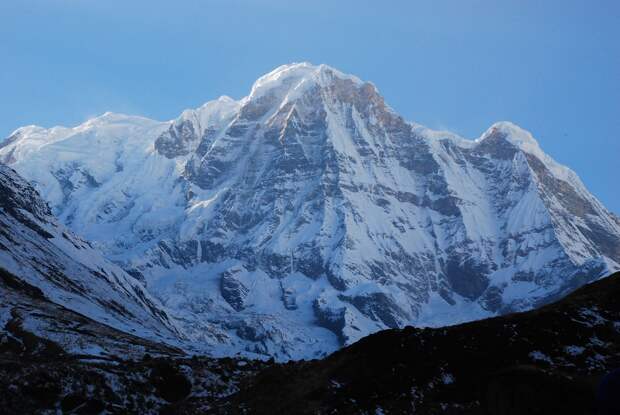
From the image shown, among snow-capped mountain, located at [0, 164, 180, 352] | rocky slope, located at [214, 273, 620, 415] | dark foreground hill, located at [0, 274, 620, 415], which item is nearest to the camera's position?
rocky slope, located at [214, 273, 620, 415]

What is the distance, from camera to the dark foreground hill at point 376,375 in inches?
1601

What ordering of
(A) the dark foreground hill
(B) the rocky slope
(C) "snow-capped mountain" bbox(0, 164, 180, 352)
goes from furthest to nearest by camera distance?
1. (C) "snow-capped mountain" bbox(0, 164, 180, 352)
2. (A) the dark foreground hill
3. (B) the rocky slope

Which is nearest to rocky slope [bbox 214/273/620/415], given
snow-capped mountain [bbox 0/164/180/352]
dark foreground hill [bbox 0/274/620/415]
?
dark foreground hill [bbox 0/274/620/415]

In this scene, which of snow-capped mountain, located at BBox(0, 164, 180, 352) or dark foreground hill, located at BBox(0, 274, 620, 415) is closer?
dark foreground hill, located at BBox(0, 274, 620, 415)

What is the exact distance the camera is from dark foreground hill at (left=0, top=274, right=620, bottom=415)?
133 feet

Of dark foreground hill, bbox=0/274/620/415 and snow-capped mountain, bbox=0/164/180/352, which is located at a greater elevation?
snow-capped mountain, bbox=0/164/180/352

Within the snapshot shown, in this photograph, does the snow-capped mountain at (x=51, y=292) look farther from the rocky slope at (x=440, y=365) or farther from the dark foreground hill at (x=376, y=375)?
the rocky slope at (x=440, y=365)

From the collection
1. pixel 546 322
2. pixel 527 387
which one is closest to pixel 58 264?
pixel 546 322

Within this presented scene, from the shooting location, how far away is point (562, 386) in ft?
98.2

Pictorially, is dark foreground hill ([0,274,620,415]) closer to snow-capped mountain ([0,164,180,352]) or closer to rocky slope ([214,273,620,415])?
rocky slope ([214,273,620,415])

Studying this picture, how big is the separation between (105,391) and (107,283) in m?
161

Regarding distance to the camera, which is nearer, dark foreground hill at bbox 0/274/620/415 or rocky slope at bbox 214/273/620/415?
rocky slope at bbox 214/273/620/415

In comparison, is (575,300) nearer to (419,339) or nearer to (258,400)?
(419,339)

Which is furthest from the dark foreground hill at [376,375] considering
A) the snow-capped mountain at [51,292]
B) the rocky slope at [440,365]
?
the snow-capped mountain at [51,292]
